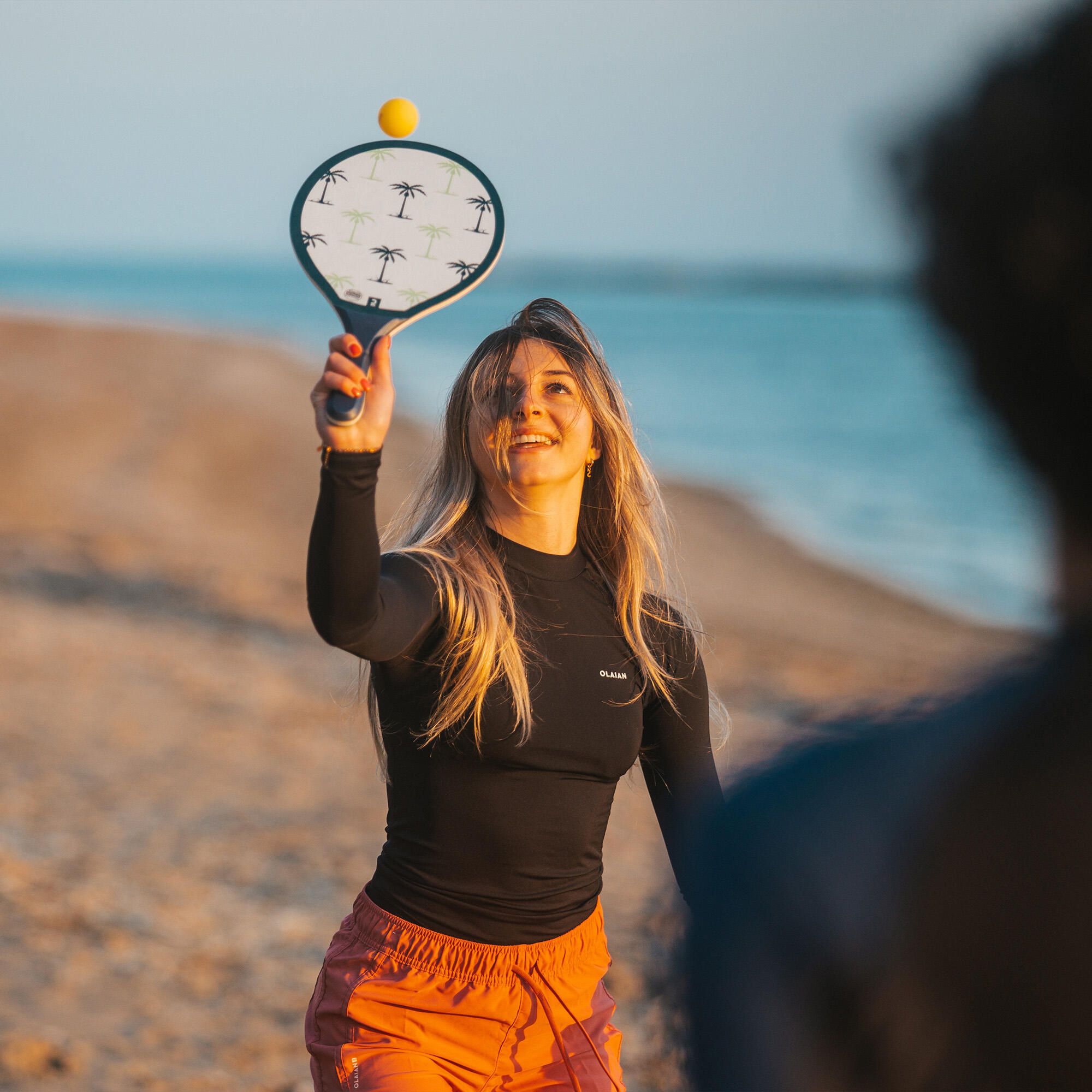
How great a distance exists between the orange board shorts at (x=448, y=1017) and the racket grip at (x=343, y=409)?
0.93 meters

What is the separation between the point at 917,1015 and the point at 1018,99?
537 millimetres

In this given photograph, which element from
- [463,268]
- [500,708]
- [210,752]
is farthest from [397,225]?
[210,752]

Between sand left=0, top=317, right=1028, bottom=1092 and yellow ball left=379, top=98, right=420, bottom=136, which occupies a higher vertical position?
yellow ball left=379, top=98, right=420, bottom=136

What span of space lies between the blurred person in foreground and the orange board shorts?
1.47 m

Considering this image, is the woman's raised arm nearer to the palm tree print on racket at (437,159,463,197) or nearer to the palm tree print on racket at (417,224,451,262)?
the palm tree print on racket at (417,224,451,262)

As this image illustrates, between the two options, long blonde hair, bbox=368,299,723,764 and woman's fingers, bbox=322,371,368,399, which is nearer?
woman's fingers, bbox=322,371,368,399

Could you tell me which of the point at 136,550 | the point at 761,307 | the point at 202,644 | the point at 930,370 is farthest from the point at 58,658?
the point at 761,307

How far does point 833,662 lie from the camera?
10008 millimetres

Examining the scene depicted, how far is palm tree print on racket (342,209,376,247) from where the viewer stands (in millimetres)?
2355

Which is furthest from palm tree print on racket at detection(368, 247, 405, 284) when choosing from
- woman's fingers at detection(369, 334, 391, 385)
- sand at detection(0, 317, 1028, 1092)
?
sand at detection(0, 317, 1028, 1092)

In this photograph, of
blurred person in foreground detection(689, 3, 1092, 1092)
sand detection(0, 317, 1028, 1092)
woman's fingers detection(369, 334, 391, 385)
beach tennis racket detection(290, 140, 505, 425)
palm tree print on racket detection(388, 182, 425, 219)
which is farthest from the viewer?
sand detection(0, 317, 1028, 1092)

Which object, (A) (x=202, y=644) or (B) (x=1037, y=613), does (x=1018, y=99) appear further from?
(A) (x=202, y=644)

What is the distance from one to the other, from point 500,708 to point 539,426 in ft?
1.94

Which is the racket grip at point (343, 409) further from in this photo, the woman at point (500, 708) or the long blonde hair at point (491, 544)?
the long blonde hair at point (491, 544)
